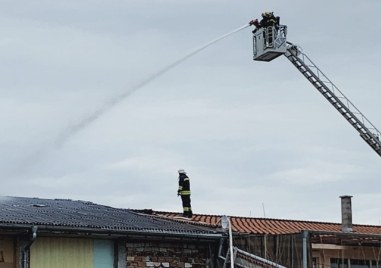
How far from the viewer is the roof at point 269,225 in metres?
23.6

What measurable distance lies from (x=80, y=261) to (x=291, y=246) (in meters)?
4.69

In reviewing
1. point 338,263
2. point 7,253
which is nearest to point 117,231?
point 7,253

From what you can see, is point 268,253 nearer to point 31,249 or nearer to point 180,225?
point 180,225

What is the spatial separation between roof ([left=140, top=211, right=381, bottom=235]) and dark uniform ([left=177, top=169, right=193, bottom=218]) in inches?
11.0

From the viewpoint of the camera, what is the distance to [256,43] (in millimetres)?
26156

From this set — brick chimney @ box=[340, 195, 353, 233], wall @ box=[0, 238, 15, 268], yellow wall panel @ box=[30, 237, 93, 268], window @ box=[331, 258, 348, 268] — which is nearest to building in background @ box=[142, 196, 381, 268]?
window @ box=[331, 258, 348, 268]

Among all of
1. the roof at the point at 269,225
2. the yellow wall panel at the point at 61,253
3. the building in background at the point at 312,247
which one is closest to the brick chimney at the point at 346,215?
the roof at the point at 269,225

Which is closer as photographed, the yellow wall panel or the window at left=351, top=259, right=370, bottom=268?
the yellow wall panel

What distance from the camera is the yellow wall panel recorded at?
19.0 metres

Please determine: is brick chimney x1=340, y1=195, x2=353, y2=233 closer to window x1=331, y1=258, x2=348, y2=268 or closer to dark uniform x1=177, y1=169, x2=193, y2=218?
window x1=331, y1=258, x2=348, y2=268

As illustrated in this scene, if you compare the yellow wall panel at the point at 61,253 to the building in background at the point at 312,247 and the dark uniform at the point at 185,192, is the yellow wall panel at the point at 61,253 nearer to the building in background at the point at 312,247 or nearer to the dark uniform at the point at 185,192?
the building in background at the point at 312,247

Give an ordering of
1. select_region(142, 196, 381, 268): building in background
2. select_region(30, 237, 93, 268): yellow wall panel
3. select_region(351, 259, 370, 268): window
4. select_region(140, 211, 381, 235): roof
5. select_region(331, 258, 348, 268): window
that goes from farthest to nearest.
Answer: select_region(140, 211, 381, 235): roof → select_region(351, 259, 370, 268): window → select_region(331, 258, 348, 268): window → select_region(142, 196, 381, 268): building in background → select_region(30, 237, 93, 268): yellow wall panel

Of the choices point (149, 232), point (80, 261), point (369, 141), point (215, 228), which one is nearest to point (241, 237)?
point (215, 228)

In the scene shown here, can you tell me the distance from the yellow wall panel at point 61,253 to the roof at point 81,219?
473 millimetres
